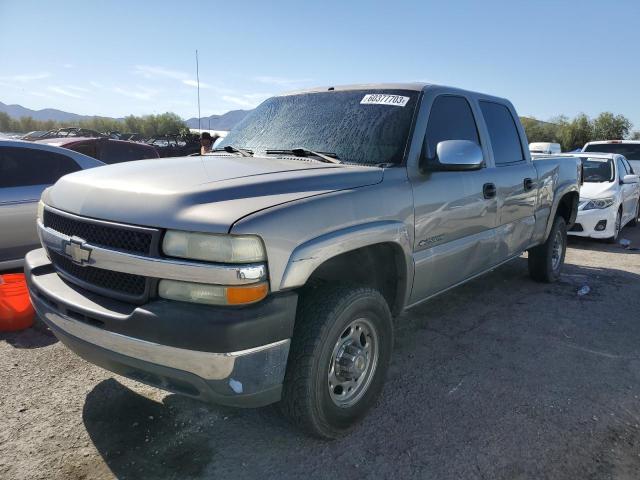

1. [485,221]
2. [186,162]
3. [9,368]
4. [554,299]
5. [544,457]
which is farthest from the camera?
[554,299]

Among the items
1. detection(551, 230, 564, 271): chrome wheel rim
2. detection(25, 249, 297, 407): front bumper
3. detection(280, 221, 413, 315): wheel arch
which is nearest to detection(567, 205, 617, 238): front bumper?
detection(551, 230, 564, 271): chrome wheel rim

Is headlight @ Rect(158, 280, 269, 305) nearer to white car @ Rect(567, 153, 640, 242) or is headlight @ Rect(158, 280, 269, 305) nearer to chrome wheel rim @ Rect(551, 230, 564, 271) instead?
chrome wheel rim @ Rect(551, 230, 564, 271)

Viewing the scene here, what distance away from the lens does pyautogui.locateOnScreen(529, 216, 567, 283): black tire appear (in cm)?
560

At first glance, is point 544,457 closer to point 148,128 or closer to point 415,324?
point 415,324

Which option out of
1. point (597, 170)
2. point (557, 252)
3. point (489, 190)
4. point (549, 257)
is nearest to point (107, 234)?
point (489, 190)

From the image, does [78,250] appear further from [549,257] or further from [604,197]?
[604,197]

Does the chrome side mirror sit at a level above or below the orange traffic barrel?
above

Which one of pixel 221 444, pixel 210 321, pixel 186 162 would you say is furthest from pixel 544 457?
pixel 186 162

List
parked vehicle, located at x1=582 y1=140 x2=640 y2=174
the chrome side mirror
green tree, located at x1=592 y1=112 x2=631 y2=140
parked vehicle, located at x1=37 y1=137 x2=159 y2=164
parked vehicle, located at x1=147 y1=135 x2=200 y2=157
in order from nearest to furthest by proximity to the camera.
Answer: the chrome side mirror → parked vehicle, located at x1=37 y1=137 x2=159 y2=164 → parked vehicle, located at x1=582 y1=140 x2=640 y2=174 → parked vehicle, located at x1=147 y1=135 x2=200 y2=157 → green tree, located at x1=592 y1=112 x2=631 y2=140

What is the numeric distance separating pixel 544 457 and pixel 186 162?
2.59 m

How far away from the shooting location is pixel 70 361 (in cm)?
358

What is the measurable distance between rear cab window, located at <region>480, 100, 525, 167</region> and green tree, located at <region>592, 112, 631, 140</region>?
53.6m

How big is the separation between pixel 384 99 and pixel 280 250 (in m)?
1.73

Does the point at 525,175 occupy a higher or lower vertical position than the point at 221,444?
higher
